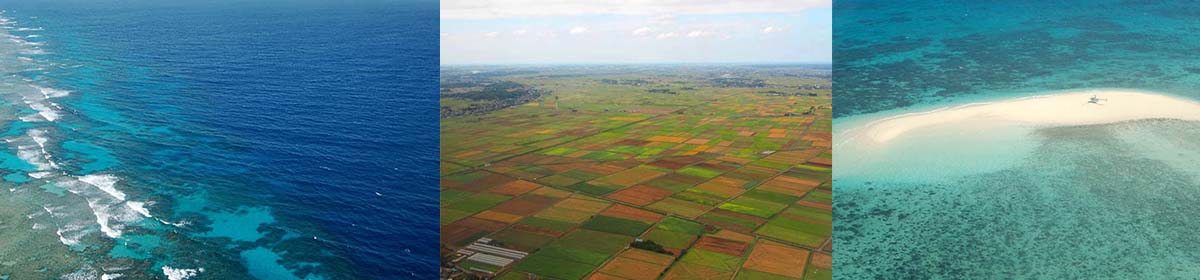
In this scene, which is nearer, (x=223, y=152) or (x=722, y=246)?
(x=722, y=246)

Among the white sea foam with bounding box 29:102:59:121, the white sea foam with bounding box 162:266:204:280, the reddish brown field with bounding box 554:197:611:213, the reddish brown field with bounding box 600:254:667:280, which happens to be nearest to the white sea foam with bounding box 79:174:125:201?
the white sea foam with bounding box 162:266:204:280

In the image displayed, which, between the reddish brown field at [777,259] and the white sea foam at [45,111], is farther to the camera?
the white sea foam at [45,111]

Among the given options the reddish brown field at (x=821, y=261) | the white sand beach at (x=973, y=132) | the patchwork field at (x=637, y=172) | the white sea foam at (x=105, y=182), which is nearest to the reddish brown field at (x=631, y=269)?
the patchwork field at (x=637, y=172)

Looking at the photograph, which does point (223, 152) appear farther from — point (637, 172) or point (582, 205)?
point (637, 172)

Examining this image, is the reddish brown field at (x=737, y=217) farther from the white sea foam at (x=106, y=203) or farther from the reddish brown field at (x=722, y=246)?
the white sea foam at (x=106, y=203)

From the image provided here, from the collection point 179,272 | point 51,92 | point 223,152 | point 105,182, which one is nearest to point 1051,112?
point 179,272

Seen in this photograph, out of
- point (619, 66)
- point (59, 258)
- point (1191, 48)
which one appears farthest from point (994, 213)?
point (59, 258)
